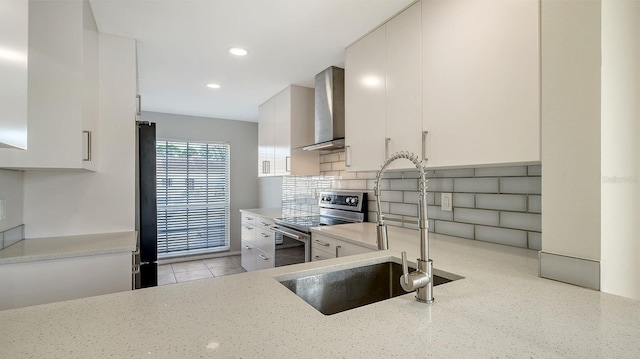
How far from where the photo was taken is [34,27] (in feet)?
5.17

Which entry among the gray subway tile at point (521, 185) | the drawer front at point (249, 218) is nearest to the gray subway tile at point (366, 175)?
the gray subway tile at point (521, 185)

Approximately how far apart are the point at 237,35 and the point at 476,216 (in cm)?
197

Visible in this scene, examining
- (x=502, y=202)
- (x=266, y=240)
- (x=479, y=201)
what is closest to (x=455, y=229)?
(x=479, y=201)

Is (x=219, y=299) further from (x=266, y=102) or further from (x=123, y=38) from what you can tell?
(x=266, y=102)

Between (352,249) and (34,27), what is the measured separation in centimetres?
211

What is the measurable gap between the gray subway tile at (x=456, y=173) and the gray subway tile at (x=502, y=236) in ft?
1.07

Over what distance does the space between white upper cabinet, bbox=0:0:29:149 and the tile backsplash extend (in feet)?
6.27

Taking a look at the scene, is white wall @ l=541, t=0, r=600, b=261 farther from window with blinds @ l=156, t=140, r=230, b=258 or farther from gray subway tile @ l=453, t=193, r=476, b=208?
window with blinds @ l=156, t=140, r=230, b=258

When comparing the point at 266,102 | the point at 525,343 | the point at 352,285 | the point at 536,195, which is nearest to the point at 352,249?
the point at 352,285

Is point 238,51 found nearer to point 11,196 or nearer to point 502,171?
point 11,196

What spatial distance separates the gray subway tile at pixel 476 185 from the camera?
5.51ft

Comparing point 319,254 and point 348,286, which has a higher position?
point 348,286

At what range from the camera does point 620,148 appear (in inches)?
38.9

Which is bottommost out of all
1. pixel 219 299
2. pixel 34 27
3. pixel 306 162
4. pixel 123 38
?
pixel 219 299
